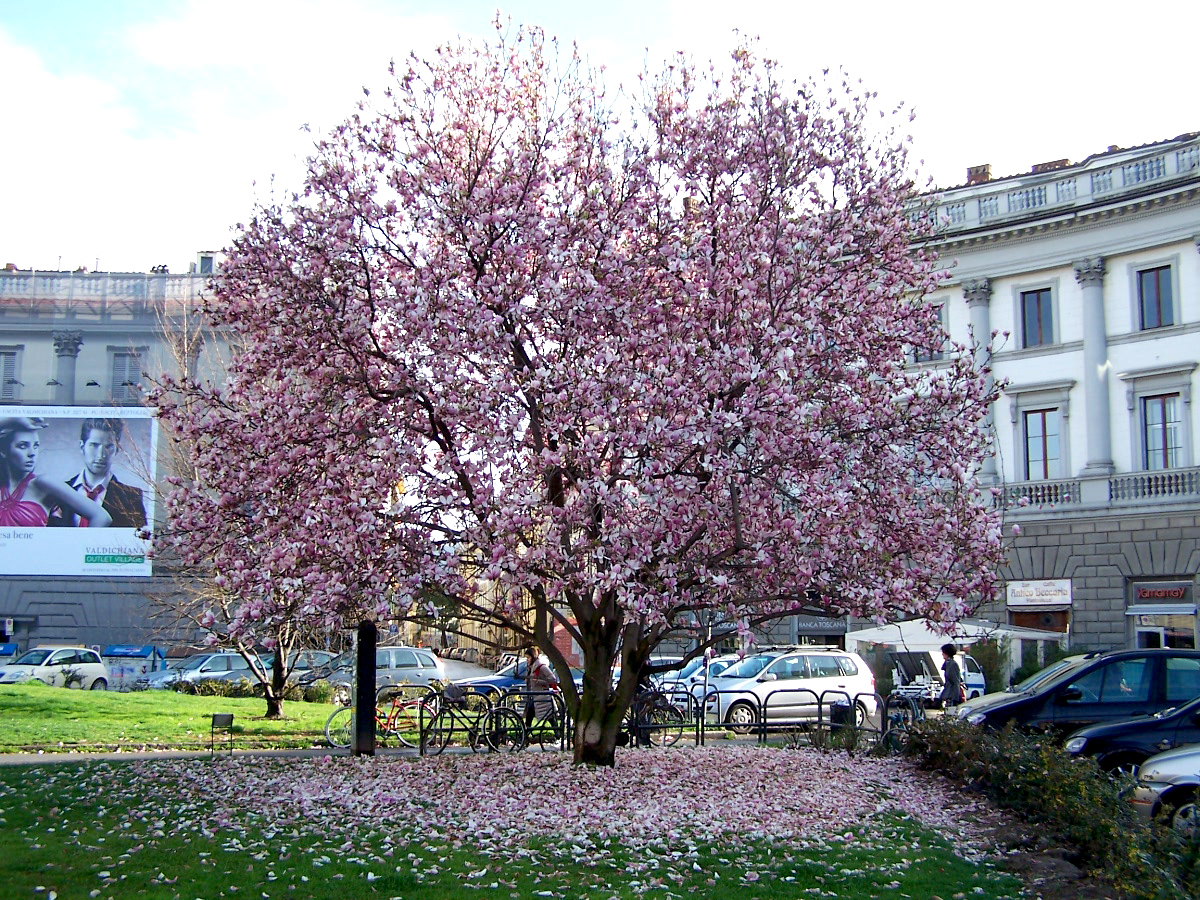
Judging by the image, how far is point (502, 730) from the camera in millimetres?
17953

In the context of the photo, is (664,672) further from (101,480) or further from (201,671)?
(101,480)

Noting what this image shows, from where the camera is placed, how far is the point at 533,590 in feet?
40.4

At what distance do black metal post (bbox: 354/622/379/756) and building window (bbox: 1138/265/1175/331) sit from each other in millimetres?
29967

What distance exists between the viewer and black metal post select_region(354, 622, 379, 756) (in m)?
16.2

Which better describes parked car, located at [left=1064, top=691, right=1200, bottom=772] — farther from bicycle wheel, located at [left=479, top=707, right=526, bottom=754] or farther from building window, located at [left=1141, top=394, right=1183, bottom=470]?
building window, located at [left=1141, top=394, right=1183, bottom=470]

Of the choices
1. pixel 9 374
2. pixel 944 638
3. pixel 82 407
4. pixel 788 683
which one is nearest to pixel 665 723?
pixel 788 683

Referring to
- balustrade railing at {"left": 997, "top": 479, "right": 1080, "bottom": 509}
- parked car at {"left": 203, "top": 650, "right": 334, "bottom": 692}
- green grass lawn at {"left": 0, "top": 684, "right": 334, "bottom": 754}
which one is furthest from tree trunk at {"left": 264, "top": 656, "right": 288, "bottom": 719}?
balustrade railing at {"left": 997, "top": 479, "right": 1080, "bottom": 509}

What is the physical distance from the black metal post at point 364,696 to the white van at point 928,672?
657 inches

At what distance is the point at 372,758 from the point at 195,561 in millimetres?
4300

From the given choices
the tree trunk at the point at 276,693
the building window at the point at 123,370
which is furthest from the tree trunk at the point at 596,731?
the building window at the point at 123,370

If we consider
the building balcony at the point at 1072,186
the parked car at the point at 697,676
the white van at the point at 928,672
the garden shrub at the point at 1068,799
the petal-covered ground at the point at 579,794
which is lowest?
the white van at the point at 928,672

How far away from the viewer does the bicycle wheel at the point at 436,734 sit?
56.9ft

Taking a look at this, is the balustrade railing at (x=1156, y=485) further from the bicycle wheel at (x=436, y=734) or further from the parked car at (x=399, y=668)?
the bicycle wheel at (x=436, y=734)

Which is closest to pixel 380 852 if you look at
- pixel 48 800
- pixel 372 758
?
pixel 48 800
